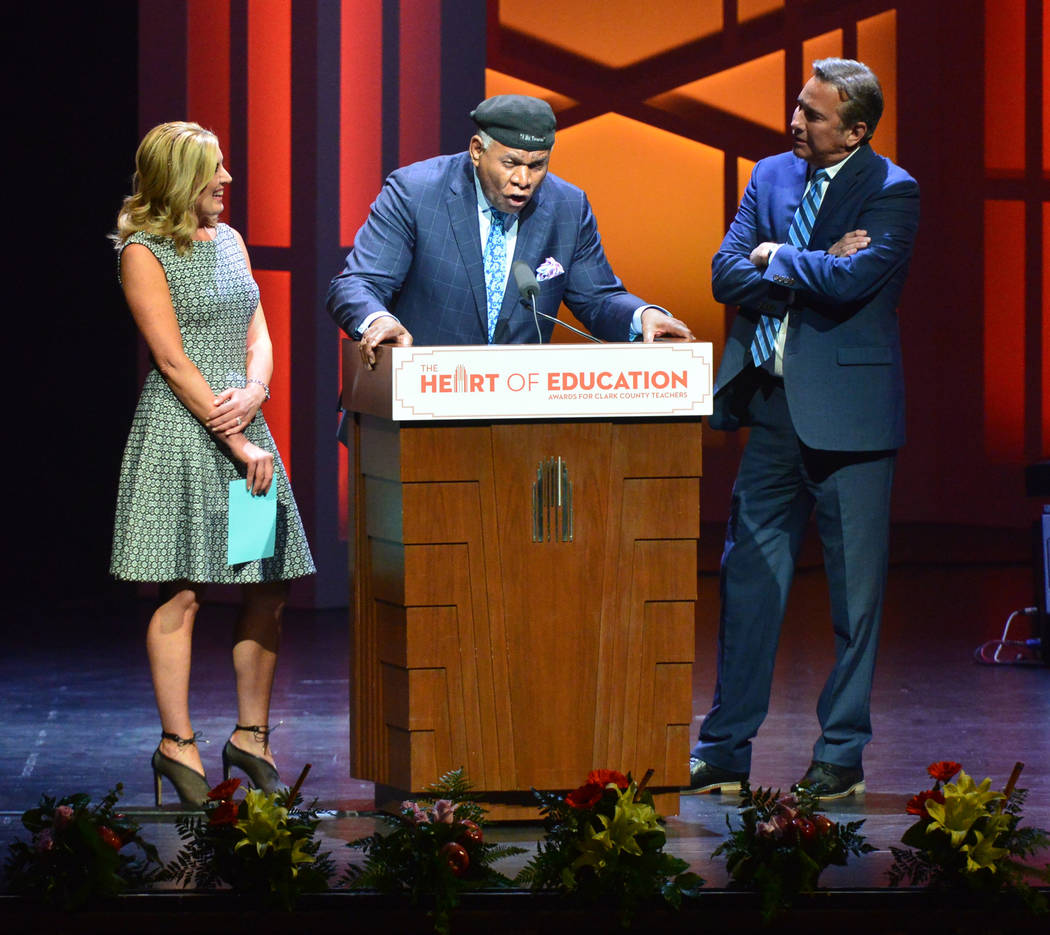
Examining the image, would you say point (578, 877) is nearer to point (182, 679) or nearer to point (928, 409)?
point (182, 679)

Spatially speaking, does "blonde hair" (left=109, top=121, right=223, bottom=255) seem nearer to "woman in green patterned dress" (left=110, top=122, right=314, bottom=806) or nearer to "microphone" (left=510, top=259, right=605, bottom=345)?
"woman in green patterned dress" (left=110, top=122, right=314, bottom=806)

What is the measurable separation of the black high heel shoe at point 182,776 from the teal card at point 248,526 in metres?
0.38

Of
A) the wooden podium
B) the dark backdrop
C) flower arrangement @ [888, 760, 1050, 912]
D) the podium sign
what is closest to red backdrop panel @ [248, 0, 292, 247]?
the dark backdrop

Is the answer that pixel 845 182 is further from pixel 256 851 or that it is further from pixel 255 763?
pixel 256 851

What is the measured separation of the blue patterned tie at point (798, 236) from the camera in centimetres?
376

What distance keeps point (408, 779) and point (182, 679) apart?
62 centimetres

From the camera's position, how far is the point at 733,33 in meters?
8.69

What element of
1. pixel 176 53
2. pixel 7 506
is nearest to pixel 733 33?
pixel 176 53

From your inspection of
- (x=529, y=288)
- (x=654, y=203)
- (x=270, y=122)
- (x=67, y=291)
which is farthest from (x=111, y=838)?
(x=654, y=203)

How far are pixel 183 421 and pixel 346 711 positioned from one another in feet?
5.09

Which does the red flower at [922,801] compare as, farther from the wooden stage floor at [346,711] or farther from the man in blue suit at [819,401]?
the man in blue suit at [819,401]

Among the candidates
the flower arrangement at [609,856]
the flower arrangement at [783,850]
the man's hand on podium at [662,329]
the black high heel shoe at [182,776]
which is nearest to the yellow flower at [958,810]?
the flower arrangement at [783,850]

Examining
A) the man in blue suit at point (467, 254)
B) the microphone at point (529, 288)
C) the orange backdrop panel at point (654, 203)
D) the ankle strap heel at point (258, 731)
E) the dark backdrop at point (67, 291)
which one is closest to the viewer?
the microphone at point (529, 288)

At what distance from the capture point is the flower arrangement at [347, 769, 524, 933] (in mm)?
2811
